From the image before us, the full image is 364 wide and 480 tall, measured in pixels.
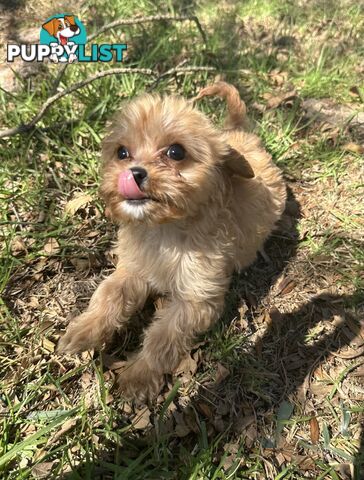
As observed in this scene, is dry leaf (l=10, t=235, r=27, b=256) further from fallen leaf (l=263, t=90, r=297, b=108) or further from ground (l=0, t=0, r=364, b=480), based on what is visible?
fallen leaf (l=263, t=90, r=297, b=108)

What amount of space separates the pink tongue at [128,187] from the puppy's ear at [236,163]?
0.52 m

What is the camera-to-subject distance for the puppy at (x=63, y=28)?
4.02 meters

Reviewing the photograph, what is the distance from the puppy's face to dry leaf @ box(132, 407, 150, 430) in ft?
3.51

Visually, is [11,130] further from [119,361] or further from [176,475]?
[176,475]

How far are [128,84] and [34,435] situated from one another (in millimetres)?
2790

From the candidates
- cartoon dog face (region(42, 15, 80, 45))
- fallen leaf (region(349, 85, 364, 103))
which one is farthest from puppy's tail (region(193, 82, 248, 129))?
cartoon dog face (region(42, 15, 80, 45))

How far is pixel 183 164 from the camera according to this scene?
202 centimetres

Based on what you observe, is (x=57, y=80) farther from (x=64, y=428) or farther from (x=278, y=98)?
(x=64, y=428)

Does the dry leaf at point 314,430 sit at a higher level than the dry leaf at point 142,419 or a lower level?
higher

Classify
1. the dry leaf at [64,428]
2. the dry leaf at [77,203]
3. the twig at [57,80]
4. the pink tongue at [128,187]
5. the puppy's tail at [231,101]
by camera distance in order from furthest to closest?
1. the twig at [57,80]
2. the dry leaf at [77,203]
3. the puppy's tail at [231,101]
4. the dry leaf at [64,428]
5. the pink tongue at [128,187]

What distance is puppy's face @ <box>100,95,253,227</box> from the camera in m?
1.90

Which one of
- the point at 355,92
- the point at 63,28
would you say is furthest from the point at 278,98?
the point at 63,28

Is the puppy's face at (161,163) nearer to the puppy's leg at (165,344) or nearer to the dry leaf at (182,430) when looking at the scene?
the puppy's leg at (165,344)

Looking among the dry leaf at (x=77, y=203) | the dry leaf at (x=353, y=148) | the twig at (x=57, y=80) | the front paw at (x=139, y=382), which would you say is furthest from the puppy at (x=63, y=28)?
the front paw at (x=139, y=382)
